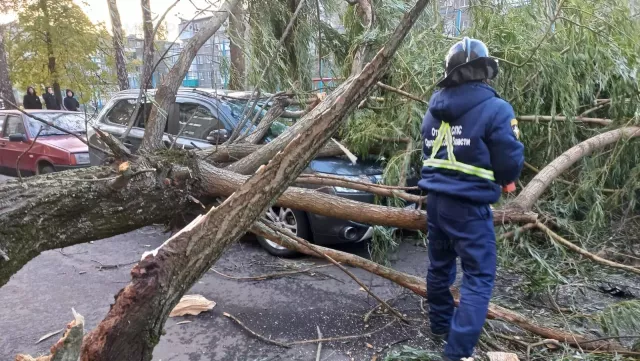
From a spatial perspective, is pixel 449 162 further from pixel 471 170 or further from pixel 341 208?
pixel 341 208

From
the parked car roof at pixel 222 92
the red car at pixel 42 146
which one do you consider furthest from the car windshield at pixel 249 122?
the red car at pixel 42 146

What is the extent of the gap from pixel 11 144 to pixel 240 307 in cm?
712

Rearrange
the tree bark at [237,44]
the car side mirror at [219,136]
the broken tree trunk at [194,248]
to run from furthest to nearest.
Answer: the car side mirror at [219,136] → the tree bark at [237,44] → the broken tree trunk at [194,248]

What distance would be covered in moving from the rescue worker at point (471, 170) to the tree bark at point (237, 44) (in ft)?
6.29

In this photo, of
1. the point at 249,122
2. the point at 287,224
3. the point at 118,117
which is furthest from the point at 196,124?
the point at 118,117

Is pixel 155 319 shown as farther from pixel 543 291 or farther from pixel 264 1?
pixel 264 1

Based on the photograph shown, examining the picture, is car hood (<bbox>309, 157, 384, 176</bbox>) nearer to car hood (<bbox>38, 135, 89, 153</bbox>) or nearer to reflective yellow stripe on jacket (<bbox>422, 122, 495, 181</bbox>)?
reflective yellow stripe on jacket (<bbox>422, 122, 495, 181</bbox>)

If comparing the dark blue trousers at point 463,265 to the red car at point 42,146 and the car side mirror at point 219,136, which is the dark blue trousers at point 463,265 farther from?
the red car at point 42,146

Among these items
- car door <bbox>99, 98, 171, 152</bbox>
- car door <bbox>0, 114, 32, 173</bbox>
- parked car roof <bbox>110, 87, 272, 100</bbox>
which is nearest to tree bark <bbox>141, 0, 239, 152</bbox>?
parked car roof <bbox>110, 87, 272, 100</bbox>

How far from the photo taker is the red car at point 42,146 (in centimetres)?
701

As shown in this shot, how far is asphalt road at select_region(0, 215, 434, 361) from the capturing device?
Result: 2.87 meters

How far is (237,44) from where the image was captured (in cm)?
382

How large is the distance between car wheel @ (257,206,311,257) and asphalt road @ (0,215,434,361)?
88 millimetres

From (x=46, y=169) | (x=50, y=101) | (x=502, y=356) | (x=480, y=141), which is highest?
(x=50, y=101)
